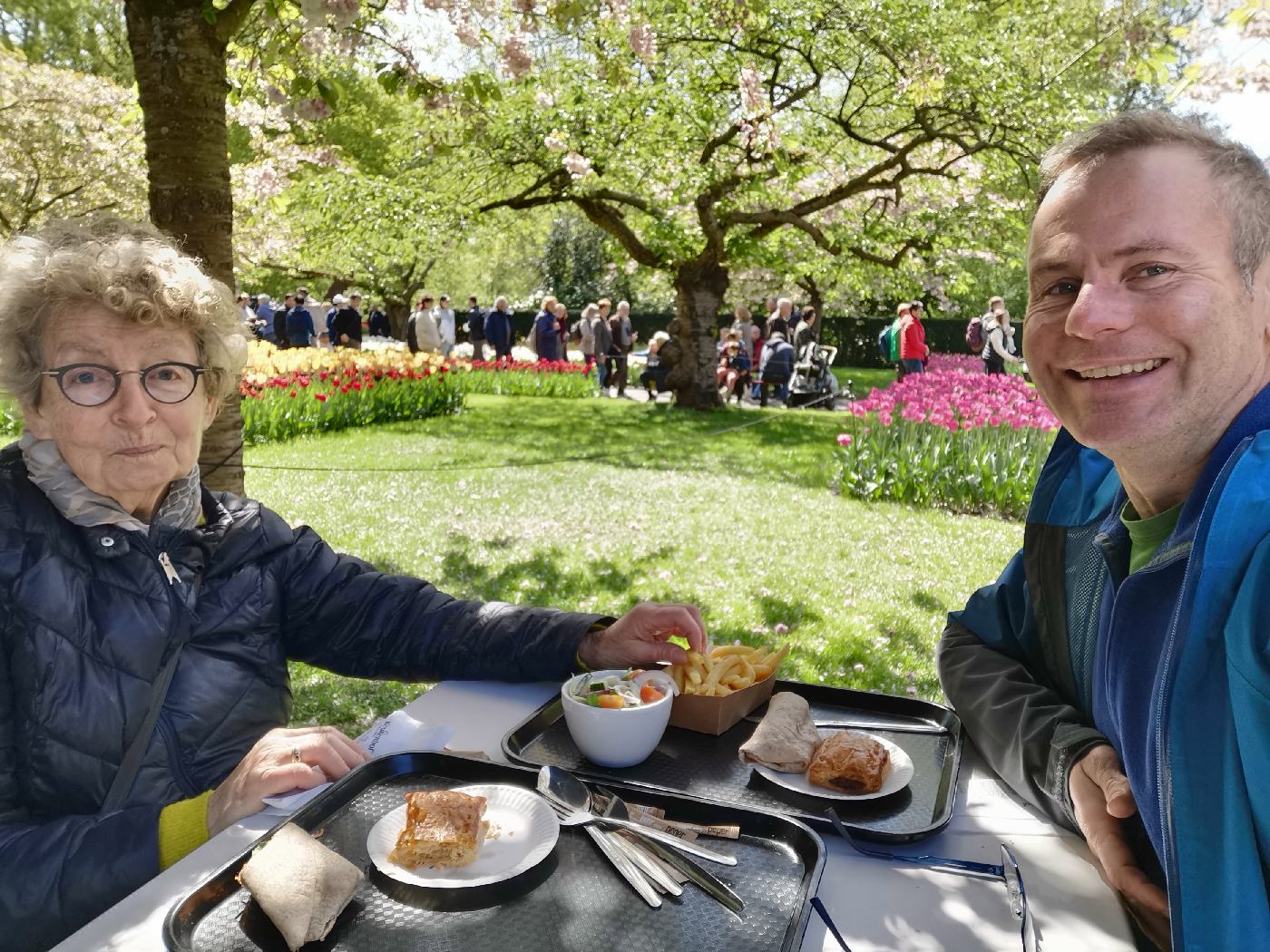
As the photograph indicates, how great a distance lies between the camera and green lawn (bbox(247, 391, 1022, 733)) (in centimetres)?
523

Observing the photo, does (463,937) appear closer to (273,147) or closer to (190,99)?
(190,99)

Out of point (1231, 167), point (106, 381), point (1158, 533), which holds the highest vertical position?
point (1231, 167)

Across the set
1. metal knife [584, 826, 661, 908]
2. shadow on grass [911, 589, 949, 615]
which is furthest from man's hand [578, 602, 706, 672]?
shadow on grass [911, 589, 949, 615]

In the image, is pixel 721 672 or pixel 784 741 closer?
pixel 784 741

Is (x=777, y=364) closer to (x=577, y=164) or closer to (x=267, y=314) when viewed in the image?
(x=577, y=164)

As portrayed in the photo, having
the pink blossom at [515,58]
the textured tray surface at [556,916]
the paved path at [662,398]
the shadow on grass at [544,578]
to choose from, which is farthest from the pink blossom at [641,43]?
the textured tray surface at [556,916]

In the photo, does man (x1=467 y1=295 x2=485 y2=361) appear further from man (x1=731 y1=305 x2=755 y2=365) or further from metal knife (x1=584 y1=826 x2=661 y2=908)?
metal knife (x1=584 y1=826 x2=661 y2=908)

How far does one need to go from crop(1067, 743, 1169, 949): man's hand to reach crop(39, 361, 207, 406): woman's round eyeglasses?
1937 mm

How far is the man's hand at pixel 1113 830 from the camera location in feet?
4.31

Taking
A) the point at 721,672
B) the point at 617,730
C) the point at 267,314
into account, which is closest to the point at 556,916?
the point at 617,730

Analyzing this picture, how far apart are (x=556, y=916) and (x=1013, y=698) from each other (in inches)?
40.1

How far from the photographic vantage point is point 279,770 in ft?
5.18

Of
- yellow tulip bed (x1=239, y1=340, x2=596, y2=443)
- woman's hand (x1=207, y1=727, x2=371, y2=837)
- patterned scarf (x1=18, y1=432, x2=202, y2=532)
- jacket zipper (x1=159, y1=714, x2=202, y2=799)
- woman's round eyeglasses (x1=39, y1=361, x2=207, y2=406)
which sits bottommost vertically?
yellow tulip bed (x1=239, y1=340, x2=596, y2=443)

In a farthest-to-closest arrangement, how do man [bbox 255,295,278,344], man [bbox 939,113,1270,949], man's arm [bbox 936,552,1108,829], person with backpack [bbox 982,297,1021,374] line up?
man [bbox 255,295,278,344], person with backpack [bbox 982,297,1021,374], man's arm [bbox 936,552,1108,829], man [bbox 939,113,1270,949]
